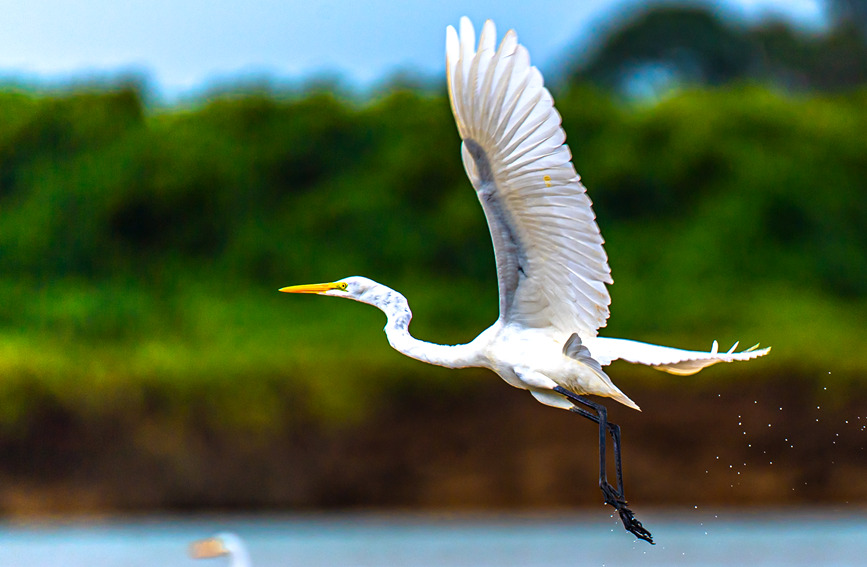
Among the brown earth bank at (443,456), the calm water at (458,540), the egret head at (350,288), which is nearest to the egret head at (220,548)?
the calm water at (458,540)

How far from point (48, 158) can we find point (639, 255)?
6095mm

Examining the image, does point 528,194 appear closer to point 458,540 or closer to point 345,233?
point 458,540

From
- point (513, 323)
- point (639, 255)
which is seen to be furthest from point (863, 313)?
point (513, 323)

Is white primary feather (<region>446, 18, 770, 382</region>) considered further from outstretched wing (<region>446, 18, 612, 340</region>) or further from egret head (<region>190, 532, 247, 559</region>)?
egret head (<region>190, 532, 247, 559</region>)

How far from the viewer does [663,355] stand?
3658mm

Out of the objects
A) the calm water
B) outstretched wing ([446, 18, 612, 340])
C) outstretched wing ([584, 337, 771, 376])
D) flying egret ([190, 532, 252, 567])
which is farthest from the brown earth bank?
outstretched wing ([446, 18, 612, 340])

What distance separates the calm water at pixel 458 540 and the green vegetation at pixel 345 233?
1.08m

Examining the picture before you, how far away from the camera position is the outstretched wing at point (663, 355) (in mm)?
3580

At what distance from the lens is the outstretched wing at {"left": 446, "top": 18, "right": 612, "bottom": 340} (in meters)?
3.22

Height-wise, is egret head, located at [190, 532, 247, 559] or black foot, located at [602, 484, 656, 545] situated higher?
black foot, located at [602, 484, 656, 545]

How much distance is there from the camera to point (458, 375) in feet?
35.1

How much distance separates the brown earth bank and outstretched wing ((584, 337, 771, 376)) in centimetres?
658

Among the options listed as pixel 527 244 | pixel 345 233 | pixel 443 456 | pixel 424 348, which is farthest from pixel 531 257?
pixel 345 233

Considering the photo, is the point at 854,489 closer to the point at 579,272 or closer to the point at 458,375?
the point at 458,375
